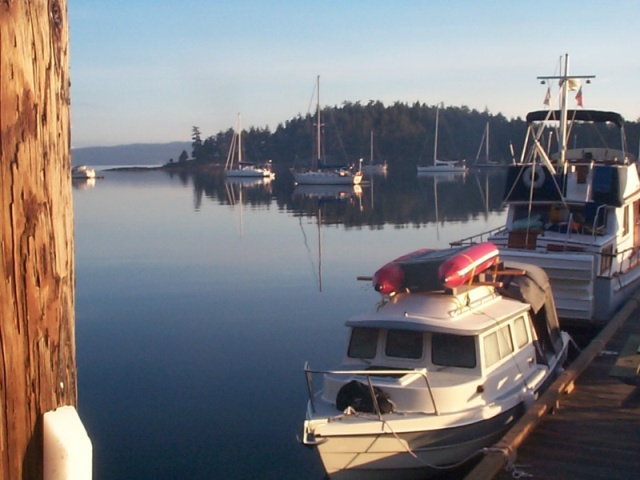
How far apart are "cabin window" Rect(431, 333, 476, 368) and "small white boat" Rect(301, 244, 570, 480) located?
0.04 ft

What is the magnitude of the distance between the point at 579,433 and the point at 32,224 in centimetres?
829

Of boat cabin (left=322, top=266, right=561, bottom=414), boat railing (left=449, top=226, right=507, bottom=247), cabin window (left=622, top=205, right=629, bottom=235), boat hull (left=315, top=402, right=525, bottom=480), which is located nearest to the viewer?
boat hull (left=315, top=402, right=525, bottom=480)

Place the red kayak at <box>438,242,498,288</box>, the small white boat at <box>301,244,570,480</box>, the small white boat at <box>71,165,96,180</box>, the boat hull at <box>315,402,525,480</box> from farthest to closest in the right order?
the small white boat at <box>71,165,96,180</box> → the red kayak at <box>438,242,498,288</box> → the small white boat at <box>301,244,570,480</box> → the boat hull at <box>315,402,525,480</box>

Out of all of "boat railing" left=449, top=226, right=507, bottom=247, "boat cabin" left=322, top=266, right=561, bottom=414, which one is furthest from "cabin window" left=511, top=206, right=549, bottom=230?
"boat cabin" left=322, top=266, right=561, bottom=414

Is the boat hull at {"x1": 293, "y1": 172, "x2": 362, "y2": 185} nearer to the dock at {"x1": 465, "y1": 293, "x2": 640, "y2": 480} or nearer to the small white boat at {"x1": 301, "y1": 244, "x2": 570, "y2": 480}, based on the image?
the small white boat at {"x1": 301, "y1": 244, "x2": 570, "y2": 480}

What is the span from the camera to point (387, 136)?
151 metres

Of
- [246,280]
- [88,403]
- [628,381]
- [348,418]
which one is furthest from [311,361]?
[246,280]

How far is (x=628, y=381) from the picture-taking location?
8.56 m

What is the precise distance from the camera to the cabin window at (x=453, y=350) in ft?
33.3

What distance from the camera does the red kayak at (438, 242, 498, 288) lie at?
1082 cm

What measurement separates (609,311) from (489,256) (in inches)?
255

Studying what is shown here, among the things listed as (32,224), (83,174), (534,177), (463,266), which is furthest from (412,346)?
(83,174)

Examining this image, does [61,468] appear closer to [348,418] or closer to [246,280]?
[348,418]

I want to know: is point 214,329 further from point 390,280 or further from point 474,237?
point 390,280
